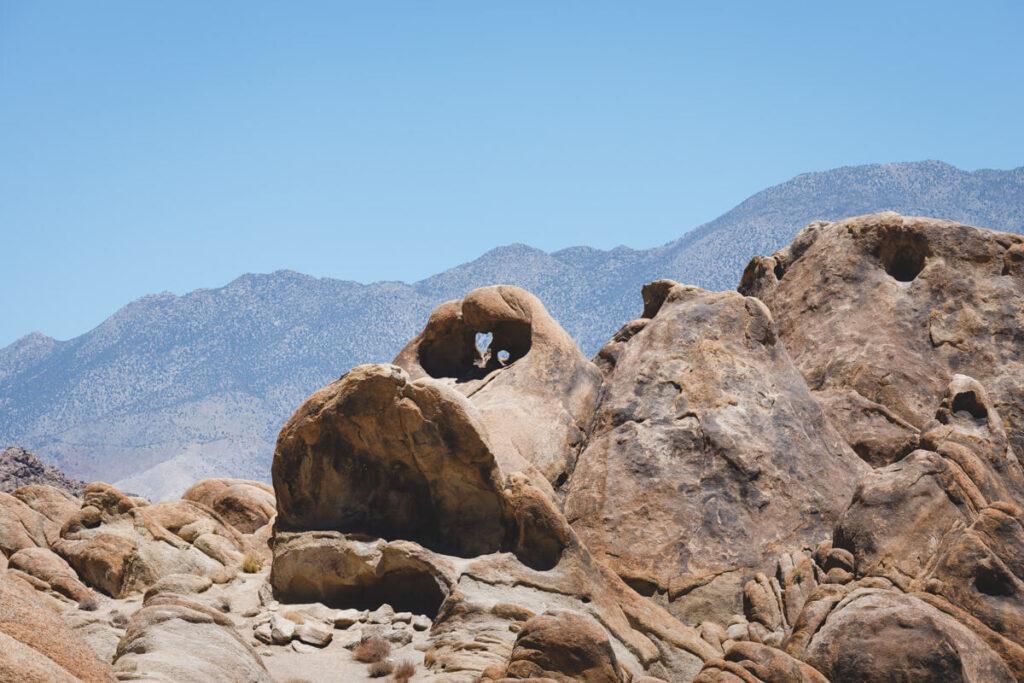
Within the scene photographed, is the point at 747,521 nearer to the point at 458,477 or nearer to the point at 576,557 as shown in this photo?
the point at 576,557

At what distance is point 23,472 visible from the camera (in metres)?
32.5

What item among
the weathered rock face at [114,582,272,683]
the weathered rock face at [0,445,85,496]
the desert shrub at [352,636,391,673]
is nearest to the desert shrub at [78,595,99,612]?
the desert shrub at [352,636,391,673]

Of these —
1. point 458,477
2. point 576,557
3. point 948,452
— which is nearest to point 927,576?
point 948,452

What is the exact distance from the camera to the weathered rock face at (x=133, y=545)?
15422 mm

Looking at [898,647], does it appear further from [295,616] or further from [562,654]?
[295,616]

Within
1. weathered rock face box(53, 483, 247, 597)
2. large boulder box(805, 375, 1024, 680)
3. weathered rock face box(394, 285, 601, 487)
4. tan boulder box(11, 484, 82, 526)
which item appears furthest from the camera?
weathered rock face box(394, 285, 601, 487)

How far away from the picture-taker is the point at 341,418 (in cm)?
1489

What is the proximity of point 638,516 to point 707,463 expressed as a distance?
140 cm

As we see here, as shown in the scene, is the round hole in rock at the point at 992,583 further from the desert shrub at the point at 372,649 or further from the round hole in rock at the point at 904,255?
the round hole in rock at the point at 904,255

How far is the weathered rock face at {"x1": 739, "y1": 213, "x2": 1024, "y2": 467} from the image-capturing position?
19.0m

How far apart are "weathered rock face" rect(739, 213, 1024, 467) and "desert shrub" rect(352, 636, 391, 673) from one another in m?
9.29

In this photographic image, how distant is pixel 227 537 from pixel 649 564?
6.94 m

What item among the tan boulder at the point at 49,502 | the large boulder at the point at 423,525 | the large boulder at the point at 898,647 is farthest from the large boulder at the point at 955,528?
the tan boulder at the point at 49,502

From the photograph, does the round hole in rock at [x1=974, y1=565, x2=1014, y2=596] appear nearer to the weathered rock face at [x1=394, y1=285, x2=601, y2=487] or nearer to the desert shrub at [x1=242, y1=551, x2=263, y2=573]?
the weathered rock face at [x1=394, y1=285, x2=601, y2=487]
